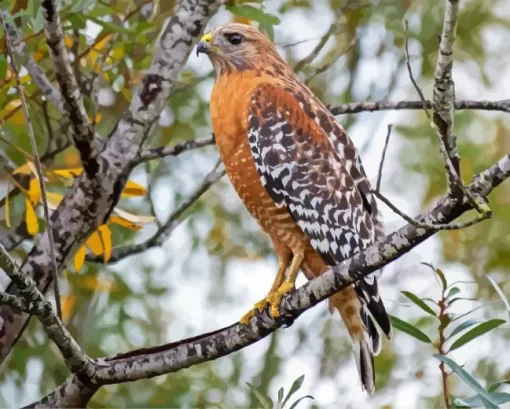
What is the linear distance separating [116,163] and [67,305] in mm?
1106

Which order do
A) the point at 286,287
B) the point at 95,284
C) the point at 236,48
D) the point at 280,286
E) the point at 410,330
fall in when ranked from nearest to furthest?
the point at 410,330 → the point at 286,287 → the point at 280,286 → the point at 236,48 → the point at 95,284

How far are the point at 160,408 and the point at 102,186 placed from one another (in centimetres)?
117

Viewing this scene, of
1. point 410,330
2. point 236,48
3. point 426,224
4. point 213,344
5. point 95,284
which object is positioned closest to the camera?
point 426,224

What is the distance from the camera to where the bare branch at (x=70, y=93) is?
2268mm

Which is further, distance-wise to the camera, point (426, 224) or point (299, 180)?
point (299, 180)

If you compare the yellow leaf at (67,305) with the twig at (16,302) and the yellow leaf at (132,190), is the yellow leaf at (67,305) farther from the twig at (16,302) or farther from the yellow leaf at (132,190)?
the twig at (16,302)

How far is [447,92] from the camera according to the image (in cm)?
164

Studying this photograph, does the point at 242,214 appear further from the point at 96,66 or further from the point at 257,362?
the point at 96,66

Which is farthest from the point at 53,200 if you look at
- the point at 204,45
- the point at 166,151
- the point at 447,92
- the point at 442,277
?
the point at 447,92

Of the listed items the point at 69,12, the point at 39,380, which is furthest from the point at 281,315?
the point at 39,380

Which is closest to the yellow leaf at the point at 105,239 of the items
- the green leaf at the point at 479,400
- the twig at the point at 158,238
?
the twig at the point at 158,238

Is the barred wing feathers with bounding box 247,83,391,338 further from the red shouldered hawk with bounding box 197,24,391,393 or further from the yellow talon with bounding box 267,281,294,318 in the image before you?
the yellow talon with bounding box 267,281,294,318

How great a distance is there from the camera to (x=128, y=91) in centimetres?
314

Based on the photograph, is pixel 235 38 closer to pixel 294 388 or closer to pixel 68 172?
pixel 68 172
